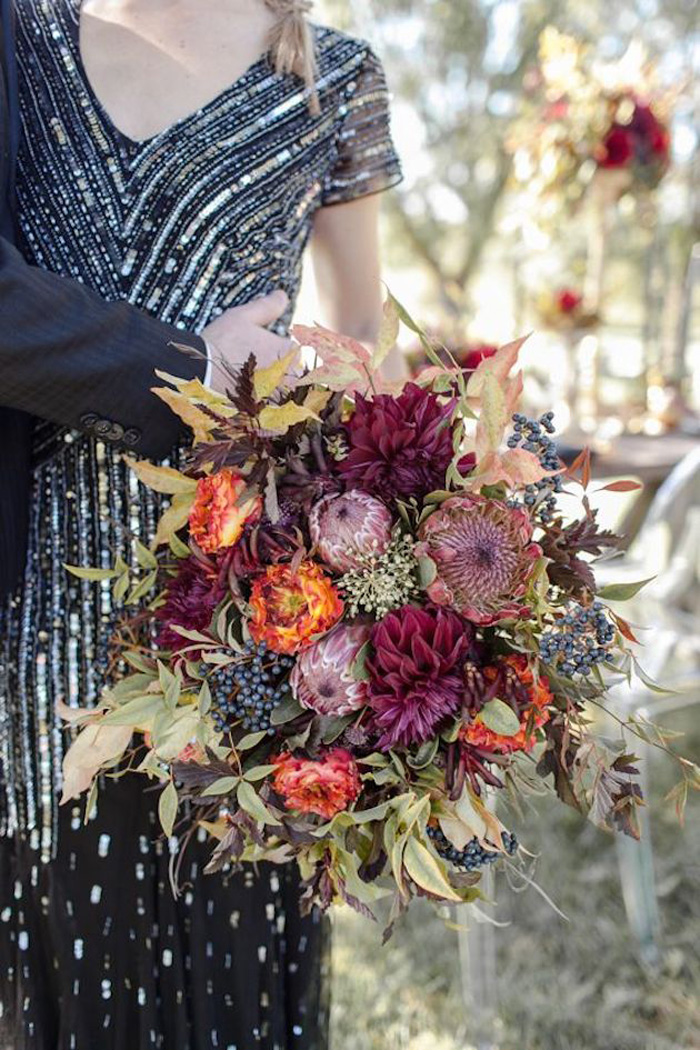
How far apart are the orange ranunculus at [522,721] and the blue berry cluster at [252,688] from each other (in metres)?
0.15

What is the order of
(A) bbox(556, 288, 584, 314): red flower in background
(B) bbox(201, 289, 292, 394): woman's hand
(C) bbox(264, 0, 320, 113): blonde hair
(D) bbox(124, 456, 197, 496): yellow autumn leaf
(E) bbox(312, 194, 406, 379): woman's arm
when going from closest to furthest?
(D) bbox(124, 456, 197, 496): yellow autumn leaf, (B) bbox(201, 289, 292, 394): woman's hand, (C) bbox(264, 0, 320, 113): blonde hair, (E) bbox(312, 194, 406, 379): woman's arm, (A) bbox(556, 288, 584, 314): red flower in background

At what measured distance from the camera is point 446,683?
73 centimetres

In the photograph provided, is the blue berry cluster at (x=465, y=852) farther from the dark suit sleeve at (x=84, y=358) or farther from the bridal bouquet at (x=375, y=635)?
the dark suit sleeve at (x=84, y=358)

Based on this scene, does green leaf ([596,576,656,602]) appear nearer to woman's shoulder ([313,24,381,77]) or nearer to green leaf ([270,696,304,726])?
green leaf ([270,696,304,726])

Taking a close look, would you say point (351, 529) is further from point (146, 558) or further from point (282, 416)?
point (146, 558)

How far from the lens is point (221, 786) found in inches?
29.6

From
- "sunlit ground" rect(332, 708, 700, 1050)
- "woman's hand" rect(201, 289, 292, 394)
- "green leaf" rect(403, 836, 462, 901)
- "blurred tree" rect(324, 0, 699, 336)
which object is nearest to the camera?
"green leaf" rect(403, 836, 462, 901)

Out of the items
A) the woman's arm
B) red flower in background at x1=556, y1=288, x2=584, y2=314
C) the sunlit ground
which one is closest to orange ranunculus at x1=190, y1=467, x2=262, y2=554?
the woman's arm

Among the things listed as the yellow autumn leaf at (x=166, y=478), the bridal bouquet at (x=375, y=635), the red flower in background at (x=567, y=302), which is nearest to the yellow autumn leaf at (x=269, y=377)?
the bridal bouquet at (x=375, y=635)

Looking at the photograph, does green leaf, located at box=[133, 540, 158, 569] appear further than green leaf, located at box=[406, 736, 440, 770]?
Yes

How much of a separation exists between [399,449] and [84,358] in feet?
1.03

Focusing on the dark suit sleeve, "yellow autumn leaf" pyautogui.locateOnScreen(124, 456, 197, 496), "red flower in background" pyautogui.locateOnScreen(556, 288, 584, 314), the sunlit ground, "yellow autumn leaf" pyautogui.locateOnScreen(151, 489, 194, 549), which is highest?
"red flower in background" pyautogui.locateOnScreen(556, 288, 584, 314)

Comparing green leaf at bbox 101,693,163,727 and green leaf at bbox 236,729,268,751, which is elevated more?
green leaf at bbox 101,693,163,727

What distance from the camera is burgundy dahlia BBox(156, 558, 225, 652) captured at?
0.80 metres
